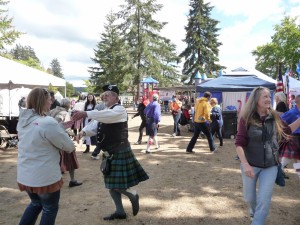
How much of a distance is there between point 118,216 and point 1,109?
848 centimetres

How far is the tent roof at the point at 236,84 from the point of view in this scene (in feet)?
34.2

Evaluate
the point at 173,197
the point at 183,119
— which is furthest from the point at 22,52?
the point at 173,197

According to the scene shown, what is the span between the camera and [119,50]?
3541 centimetres

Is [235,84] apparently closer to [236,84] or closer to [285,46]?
[236,84]

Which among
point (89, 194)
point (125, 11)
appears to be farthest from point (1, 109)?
point (125, 11)

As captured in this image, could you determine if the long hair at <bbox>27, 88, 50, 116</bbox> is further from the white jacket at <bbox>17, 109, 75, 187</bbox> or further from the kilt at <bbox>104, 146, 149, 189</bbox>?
the kilt at <bbox>104, 146, 149, 189</bbox>

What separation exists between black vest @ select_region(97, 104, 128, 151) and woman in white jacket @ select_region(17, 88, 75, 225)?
0.72 m

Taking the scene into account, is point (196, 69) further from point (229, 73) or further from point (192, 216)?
point (192, 216)

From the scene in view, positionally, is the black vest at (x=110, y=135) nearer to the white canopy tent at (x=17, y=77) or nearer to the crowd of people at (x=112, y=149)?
the crowd of people at (x=112, y=149)

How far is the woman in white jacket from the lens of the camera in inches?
109

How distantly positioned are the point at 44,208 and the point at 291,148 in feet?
14.9

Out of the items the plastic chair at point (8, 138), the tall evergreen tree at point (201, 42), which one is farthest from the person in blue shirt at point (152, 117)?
the tall evergreen tree at point (201, 42)

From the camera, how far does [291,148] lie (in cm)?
554

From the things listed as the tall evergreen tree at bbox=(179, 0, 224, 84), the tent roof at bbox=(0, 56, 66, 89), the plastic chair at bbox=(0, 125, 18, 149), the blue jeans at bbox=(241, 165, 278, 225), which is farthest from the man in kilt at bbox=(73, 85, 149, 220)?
the tall evergreen tree at bbox=(179, 0, 224, 84)
